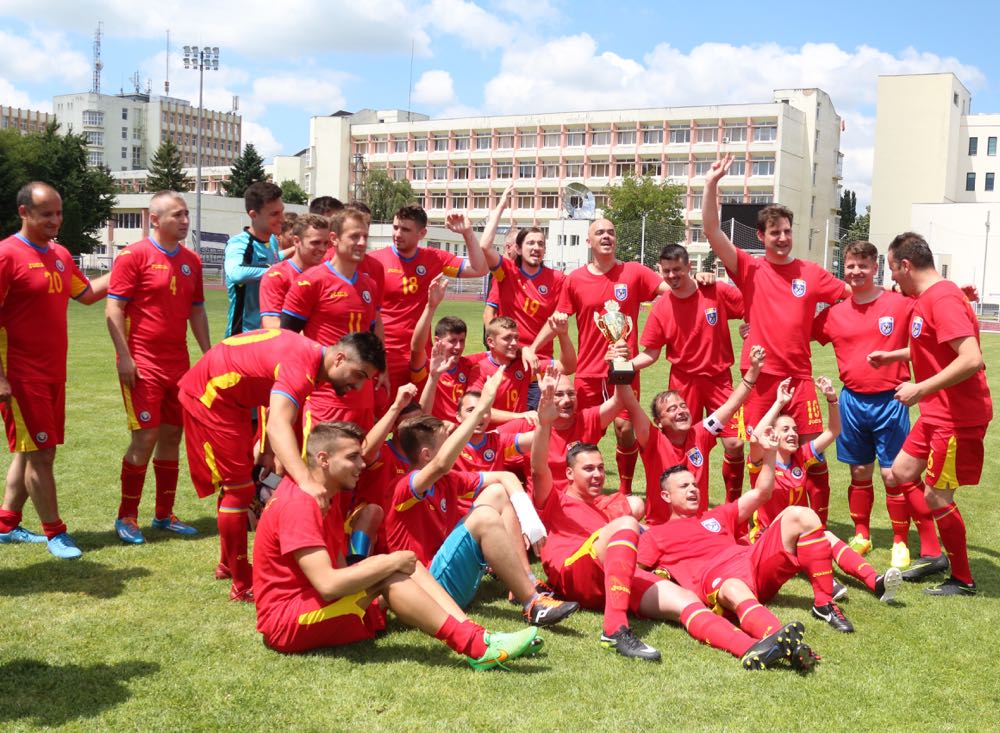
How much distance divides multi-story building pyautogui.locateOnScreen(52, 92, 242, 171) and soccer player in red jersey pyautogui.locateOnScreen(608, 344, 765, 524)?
448ft

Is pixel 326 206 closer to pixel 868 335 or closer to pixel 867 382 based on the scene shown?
pixel 868 335

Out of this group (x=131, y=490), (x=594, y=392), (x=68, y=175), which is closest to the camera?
(x=131, y=490)

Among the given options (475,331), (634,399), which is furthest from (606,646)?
(475,331)

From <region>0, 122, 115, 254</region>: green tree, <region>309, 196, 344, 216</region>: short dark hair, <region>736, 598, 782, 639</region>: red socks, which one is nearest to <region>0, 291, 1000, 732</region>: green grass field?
<region>736, 598, 782, 639</region>: red socks

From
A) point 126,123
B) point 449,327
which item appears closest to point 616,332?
point 449,327

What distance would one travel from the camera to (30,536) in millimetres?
6645

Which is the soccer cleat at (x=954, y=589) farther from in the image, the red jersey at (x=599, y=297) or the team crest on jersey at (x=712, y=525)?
the red jersey at (x=599, y=297)

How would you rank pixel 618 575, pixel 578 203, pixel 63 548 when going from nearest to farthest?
pixel 618 575 < pixel 63 548 < pixel 578 203

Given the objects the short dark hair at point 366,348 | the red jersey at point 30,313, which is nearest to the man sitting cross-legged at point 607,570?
the short dark hair at point 366,348

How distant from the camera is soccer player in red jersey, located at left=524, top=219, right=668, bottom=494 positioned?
7.89 m

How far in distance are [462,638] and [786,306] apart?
13.6ft

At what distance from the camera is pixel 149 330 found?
682 cm

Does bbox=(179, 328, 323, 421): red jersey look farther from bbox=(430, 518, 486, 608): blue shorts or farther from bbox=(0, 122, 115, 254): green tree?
bbox=(0, 122, 115, 254): green tree

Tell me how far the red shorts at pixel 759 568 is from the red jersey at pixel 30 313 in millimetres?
4626
